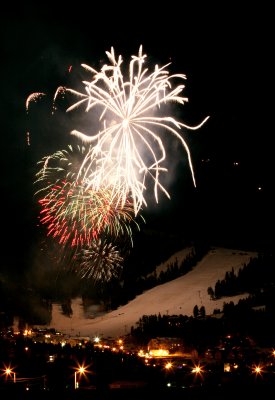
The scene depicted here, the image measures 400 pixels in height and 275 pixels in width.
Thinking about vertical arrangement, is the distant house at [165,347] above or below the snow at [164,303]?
below

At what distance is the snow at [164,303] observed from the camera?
144375 mm

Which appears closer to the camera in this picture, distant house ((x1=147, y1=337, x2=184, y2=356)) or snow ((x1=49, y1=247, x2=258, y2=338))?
distant house ((x1=147, y1=337, x2=184, y2=356))

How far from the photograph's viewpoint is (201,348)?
71.5 meters

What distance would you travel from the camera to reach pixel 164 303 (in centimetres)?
16288

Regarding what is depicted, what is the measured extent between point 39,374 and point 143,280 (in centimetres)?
16627

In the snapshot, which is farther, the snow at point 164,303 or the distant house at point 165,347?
the snow at point 164,303

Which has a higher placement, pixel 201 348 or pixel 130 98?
pixel 130 98

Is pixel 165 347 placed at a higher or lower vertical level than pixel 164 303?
lower

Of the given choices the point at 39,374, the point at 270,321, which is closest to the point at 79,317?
the point at 270,321

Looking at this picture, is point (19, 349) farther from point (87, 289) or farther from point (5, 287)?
point (87, 289)

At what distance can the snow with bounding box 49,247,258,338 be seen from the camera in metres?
144

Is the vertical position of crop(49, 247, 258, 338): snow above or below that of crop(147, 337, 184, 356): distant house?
above

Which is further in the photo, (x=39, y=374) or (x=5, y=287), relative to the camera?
(x=5, y=287)

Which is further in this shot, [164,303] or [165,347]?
[164,303]
